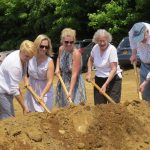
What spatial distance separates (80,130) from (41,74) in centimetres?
142

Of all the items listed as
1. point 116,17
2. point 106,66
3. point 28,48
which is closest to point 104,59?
point 106,66

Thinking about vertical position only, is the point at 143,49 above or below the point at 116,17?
above

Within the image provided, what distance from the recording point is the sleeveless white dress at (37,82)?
719cm

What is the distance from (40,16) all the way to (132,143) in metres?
22.9

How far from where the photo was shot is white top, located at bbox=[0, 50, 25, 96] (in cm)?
645

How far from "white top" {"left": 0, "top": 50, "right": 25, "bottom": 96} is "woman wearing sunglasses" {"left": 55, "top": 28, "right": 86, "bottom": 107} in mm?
1048

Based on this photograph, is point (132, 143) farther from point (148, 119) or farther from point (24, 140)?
point (24, 140)

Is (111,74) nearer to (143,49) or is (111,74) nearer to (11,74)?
(143,49)

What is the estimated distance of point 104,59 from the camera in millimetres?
7816

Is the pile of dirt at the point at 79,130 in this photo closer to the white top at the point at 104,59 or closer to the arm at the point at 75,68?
the arm at the point at 75,68

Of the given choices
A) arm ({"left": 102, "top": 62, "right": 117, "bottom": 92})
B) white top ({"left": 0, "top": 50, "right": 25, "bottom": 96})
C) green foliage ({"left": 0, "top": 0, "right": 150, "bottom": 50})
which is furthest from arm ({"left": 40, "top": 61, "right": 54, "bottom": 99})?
green foliage ({"left": 0, "top": 0, "right": 150, "bottom": 50})

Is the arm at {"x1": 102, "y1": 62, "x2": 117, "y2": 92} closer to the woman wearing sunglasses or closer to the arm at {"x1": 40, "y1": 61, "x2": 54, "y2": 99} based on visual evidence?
the woman wearing sunglasses

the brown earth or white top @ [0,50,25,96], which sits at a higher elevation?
white top @ [0,50,25,96]

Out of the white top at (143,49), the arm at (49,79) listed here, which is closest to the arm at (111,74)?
the white top at (143,49)
